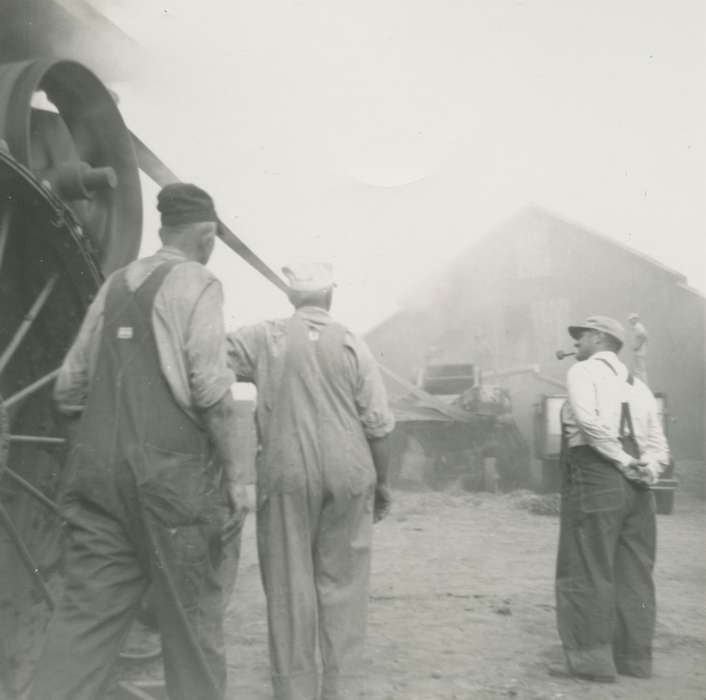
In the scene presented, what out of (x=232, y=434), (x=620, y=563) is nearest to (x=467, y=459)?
(x=620, y=563)

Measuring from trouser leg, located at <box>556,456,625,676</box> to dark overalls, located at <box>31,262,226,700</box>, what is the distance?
1961 mm

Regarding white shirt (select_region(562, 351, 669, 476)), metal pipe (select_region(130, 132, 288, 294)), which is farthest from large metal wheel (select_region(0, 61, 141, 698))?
white shirt (select_region(562, 351, 669, 476))

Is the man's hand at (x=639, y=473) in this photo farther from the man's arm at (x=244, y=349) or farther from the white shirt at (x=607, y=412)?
the man's arm at (x=244, y=349)

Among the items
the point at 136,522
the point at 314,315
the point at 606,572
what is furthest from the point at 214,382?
the point at 606,572

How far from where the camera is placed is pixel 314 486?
316 centimetres

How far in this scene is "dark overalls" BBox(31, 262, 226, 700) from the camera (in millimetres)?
2291

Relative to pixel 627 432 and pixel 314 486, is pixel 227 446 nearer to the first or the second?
pixel 314 486

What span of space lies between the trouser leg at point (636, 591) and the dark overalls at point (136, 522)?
Result: 7.24ft

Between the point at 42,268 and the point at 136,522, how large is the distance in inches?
68.6

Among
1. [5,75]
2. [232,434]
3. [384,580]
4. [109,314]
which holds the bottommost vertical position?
[384,580]

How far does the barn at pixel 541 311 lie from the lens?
16.9 m

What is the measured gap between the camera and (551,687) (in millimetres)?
3607

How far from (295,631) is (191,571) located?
2.85 ft

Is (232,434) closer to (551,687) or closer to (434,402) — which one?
(551,687)
